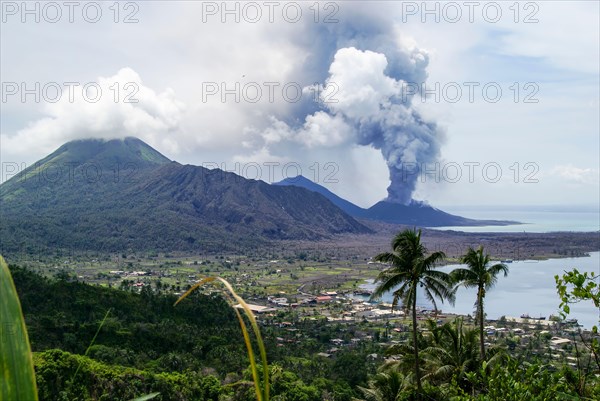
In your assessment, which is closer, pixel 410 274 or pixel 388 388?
pixel 410 274

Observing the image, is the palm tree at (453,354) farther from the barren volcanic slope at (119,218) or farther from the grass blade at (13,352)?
the barren volcanic slope at (119,218)

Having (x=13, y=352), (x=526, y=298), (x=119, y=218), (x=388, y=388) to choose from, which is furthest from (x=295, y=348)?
(x=119, y=218)

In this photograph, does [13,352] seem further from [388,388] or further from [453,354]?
[453,354]

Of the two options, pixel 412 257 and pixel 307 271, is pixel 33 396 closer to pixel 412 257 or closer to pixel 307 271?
pixel 412 257

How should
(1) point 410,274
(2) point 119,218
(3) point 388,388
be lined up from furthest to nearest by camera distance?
(2) point 119,218, (3) point 388,388, (1) point 410,274

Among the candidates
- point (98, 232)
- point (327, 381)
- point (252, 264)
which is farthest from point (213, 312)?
point (98, 232)

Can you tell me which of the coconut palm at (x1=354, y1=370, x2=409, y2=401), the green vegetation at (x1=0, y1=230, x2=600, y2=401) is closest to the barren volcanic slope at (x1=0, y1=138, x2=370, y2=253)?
the green vegetation at (x1=0, y1=230, x2=600, y2=401)

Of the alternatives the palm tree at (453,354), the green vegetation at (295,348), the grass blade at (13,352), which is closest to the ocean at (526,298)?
the green vegetation at (295,348)

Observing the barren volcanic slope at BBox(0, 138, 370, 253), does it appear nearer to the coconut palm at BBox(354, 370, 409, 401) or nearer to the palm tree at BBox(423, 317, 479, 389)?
the coconut palm at BBox(354, 370, 409, 401)
